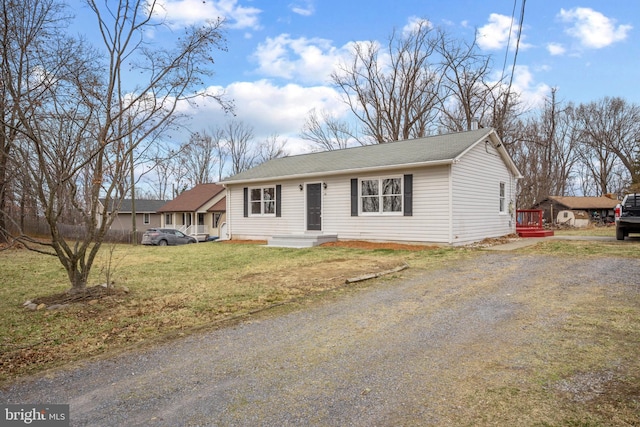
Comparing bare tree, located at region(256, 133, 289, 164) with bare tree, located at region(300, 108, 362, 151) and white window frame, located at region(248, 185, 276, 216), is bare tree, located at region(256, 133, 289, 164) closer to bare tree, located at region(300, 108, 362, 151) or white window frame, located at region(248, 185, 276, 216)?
bare tree, located at region(300, 108, 362, 151)

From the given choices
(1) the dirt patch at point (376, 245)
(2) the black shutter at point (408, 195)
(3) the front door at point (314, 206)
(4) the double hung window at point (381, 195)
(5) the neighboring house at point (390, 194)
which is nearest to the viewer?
(1) the dirt patch at point (376, 245)

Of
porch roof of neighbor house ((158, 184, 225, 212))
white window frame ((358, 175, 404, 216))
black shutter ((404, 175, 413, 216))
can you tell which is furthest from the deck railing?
porch roof of neighbor house ((158, 184, 225, 212))

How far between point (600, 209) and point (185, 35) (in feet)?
108

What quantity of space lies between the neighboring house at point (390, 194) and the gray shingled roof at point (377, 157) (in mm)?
47

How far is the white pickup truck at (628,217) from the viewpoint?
1250 centimetres

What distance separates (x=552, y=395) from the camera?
2.77 metres

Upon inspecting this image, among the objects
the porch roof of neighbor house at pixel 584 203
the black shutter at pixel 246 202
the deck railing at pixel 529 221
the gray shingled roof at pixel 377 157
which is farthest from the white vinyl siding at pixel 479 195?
the porch roof of neighbor house at pixel 584 203

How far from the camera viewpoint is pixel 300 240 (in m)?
14.5

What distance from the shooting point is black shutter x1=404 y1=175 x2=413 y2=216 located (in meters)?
13.0

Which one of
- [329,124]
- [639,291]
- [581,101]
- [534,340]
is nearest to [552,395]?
[534,340]

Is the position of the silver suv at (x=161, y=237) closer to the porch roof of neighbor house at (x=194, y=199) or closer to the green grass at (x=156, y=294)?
the porch roof of neighbor house at (x=194, y=199)

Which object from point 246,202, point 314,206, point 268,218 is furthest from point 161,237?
point 314,206

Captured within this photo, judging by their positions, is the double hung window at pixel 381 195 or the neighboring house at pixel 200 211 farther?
the neighboring house at pixel 200 211

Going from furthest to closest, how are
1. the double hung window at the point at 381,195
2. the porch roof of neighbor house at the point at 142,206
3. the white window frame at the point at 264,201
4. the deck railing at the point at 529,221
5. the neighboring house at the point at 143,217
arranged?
the neighboring house at the point at 143,217
the porch roof of neighbor house at the point at 142,206
the deck railing at the point at 529,221
the white window frame at the point at 264,201
the double hung window at the point at 381,195
